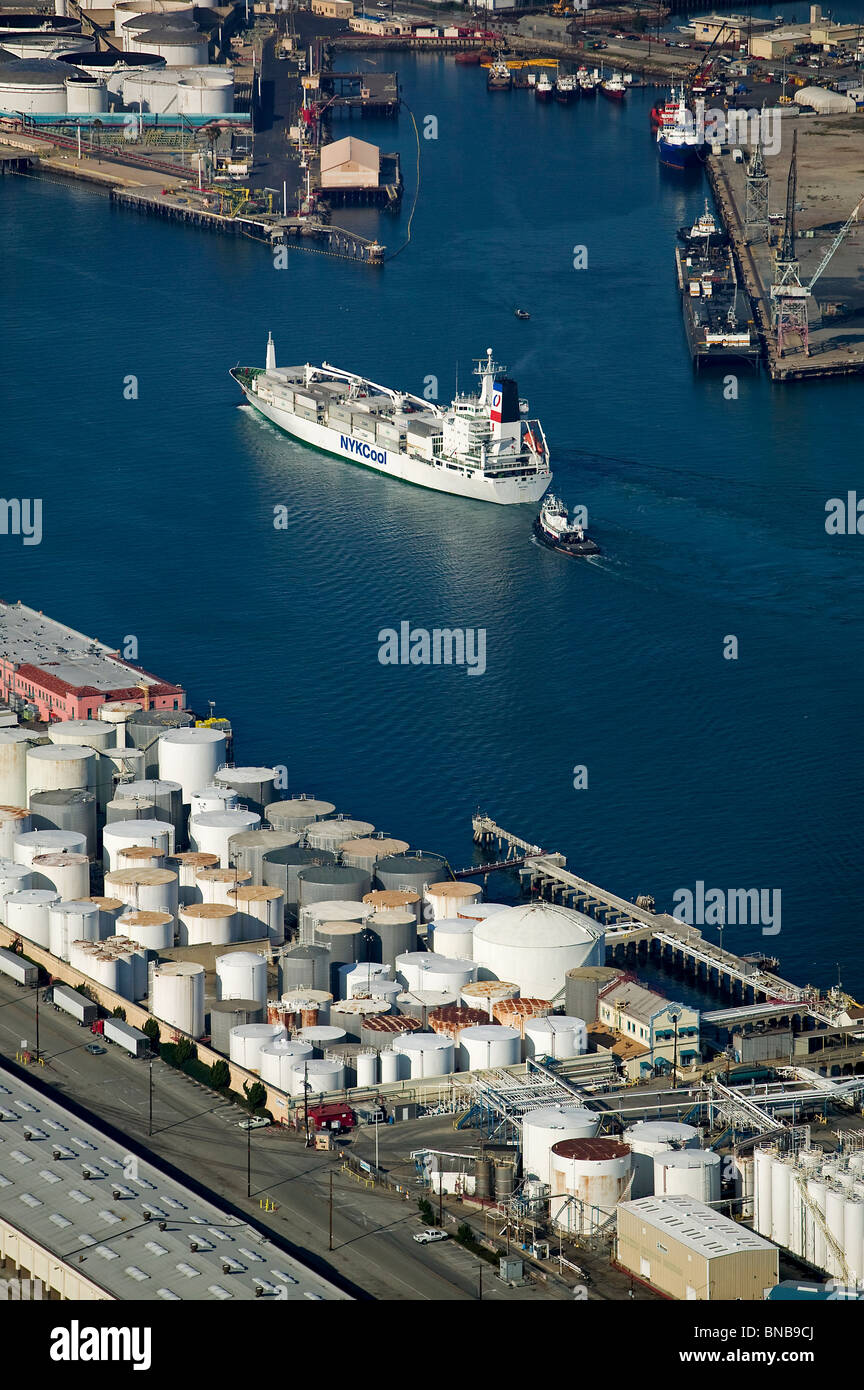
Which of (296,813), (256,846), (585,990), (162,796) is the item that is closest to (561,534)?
(296,813)

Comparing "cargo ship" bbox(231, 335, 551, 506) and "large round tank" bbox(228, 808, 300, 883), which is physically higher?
"cargo ship" bbox(231, 335, 551, 506)

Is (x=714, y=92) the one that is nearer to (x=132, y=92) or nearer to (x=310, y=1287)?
(x=132, y=92)

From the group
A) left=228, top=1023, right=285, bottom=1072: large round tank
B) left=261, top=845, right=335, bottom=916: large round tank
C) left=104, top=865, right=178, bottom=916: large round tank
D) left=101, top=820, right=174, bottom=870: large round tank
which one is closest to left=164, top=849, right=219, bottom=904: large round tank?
left=101, top=820, right=174, bottom=870: large round tank

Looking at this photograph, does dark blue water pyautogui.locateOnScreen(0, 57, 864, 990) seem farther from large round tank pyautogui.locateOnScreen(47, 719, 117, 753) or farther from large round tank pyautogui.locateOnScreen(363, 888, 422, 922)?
large round tank pyautogui.locateOnScreen(363, 888, 422, 922)

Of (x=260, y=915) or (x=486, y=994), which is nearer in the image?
(x=486, y=994)

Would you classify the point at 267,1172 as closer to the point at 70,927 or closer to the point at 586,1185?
the point at 586,1185

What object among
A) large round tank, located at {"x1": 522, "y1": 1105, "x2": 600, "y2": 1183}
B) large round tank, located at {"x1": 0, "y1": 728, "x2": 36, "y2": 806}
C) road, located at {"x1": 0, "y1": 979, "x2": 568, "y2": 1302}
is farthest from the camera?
large round tank, located at {"x1": 0, "y1": 728, "x2": 36, "y2": 806}

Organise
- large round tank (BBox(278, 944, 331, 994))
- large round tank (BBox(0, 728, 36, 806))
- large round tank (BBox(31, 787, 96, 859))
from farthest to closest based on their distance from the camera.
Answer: large round tank (BBox(0, 728, 36, 806)) → large round tank (BBox(31, 787, 96, 859)) → large round tank (BBox(278, 944, 331, 994))

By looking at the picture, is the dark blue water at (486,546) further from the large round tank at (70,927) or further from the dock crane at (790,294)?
the large round tank at (70,927)
